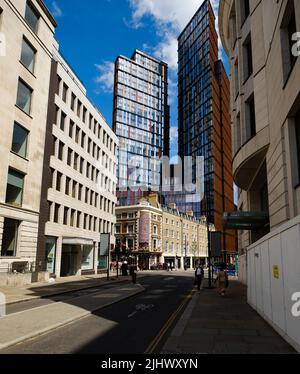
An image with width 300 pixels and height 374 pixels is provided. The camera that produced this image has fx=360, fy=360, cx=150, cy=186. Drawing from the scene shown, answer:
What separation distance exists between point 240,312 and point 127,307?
14.9 ft

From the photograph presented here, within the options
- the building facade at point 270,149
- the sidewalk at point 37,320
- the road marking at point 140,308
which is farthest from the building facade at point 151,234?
the sidewalk at point 37,320

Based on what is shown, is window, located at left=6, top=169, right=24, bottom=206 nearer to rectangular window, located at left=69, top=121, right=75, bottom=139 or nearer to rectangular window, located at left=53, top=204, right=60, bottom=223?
rectangular window, located at left=53, top=204, right=60, bottom=223

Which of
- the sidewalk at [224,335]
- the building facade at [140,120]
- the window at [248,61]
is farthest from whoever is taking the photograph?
the building facade at [140,120]

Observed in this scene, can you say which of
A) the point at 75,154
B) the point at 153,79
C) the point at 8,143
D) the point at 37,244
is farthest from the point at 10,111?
the point at 153,79

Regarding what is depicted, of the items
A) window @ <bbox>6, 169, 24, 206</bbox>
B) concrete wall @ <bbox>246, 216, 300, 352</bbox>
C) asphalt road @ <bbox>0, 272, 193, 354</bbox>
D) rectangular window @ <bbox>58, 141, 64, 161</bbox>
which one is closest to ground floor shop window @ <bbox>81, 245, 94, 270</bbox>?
rectangular window @ <bbox>58, 141, 64, 161</bbox>

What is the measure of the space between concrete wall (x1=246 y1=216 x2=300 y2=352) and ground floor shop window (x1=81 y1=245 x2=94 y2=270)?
33277 millimetres

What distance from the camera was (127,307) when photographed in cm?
1487

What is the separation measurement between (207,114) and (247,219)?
10654 cm

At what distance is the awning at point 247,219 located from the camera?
22.1 metres

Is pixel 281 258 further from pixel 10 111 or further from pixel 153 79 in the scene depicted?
pixel 153 79

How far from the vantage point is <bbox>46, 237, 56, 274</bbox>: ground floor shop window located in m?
33.0

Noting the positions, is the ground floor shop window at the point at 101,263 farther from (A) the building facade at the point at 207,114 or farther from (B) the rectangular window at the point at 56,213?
(A) the building facade at the point at 207,114

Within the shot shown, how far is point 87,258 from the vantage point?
44.5 m

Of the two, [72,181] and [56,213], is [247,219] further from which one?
[72,181]
